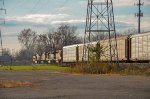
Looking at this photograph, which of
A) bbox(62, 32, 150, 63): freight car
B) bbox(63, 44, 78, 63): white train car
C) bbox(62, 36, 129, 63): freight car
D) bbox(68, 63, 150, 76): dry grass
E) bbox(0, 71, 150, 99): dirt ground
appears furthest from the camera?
bbox(63, 44, 78, 63): white train car

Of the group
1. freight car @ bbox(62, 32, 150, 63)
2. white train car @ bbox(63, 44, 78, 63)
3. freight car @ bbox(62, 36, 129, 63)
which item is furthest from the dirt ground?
white train car @ bbox(63, 44, 78, 63)

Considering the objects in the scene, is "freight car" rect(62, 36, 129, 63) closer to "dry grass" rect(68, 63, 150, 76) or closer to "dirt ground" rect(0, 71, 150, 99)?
"dry grass" rect(68, 63, 150, 76)

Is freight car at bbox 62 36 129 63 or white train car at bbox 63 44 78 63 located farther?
white train car at bbox 63 44 78 63

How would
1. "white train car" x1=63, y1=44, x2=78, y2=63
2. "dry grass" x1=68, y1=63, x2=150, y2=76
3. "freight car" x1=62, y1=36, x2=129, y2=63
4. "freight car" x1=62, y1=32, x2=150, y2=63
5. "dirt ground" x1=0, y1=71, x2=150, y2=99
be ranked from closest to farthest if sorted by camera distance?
"dirt ground" x1=0, y1=71, x2=150, y2=99, "dry grass" x1=68, y1=63, x2=150, y2=76, "freight car" x1=62, y1=32, x2=150, y2=63, "freight car" x1=62, y1=36, x2=129, y2=63, "white train car" x1=63, y1=44, x2=78, y2=63

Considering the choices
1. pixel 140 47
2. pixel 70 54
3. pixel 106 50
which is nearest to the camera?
pixel 140 47

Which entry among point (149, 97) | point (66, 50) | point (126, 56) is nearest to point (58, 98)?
point (149, 97)

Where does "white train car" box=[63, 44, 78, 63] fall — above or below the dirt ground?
above

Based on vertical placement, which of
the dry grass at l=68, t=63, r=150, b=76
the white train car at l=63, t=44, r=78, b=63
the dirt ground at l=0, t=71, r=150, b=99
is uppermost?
the white train car at l=63, t=44, r=78, b=63

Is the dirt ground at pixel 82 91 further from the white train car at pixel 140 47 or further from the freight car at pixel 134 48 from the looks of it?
the freight car at pixel 134 48

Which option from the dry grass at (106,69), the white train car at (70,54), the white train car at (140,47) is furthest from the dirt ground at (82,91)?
the white train car at (70,54)

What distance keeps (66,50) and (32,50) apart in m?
99.1

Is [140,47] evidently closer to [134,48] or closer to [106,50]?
[134,48]

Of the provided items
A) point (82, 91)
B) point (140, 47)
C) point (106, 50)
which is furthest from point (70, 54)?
point (82, 91)

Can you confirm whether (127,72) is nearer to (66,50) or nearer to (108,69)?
(108,69)
